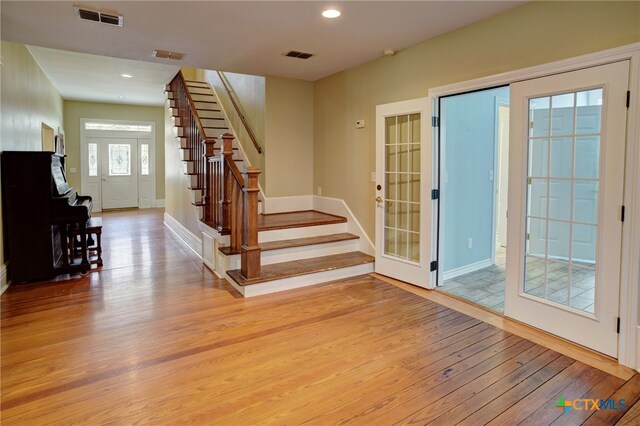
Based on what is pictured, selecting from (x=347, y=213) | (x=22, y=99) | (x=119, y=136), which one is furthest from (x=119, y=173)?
(x=347, y=213)

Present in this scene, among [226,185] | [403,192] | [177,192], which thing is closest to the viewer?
[403,192]

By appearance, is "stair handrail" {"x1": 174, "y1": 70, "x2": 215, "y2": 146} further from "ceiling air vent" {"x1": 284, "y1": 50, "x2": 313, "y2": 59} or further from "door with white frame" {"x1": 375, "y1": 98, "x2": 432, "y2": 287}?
"door with white frame" {"x1": 375, "y1": 98, "x2": 432, "y2": 287}

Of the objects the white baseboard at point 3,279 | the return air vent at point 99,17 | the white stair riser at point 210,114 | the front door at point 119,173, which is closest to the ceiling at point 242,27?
the return air vent at point 99,17

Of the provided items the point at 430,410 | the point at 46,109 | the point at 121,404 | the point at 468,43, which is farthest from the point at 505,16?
the point at 46,109

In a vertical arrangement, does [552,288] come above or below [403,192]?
below

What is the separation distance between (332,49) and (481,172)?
2.32 m

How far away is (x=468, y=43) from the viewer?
3516mm

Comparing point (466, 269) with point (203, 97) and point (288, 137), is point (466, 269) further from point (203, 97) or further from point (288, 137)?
point (203, 97)

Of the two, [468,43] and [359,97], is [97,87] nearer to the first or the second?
[359,97]

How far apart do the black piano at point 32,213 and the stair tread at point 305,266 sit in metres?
2.04

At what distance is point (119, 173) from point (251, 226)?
8682 mm

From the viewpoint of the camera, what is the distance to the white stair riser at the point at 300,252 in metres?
4.39

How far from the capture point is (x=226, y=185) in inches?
175

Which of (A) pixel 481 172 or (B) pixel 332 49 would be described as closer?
(B) pixel 332 49
